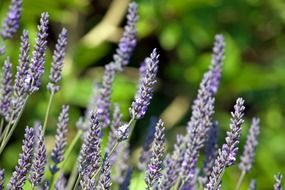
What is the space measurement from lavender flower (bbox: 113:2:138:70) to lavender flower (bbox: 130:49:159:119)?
33cm

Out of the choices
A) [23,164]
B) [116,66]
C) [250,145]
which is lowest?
[23,164]

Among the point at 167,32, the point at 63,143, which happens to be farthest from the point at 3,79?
the point at 167,32

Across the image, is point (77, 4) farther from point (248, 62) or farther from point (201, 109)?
point (201, 109)

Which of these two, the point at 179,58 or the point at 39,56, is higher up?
the point at 179,58

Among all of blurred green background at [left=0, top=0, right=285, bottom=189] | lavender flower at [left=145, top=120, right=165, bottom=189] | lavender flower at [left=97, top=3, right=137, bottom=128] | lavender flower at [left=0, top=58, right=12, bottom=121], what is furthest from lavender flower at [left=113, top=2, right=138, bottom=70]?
blurred green background at [left=0, top=0, right=285, bottom=189]

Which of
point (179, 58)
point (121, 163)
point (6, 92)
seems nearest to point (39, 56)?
point (6, 92)

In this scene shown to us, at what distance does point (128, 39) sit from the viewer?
5.03ft

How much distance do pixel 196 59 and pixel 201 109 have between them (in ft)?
5.54

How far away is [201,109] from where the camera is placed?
1.36 metres

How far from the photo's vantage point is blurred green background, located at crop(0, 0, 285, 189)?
289 centimetres

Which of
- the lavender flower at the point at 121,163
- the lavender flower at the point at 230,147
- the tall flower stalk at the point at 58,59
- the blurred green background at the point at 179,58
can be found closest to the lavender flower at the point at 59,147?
the tall flower stalk at the point at 58,59

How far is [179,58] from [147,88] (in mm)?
2086

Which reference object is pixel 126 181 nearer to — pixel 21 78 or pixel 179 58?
pixel 21 78

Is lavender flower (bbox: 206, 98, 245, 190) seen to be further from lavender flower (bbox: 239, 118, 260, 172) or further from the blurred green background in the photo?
the blurred green background
